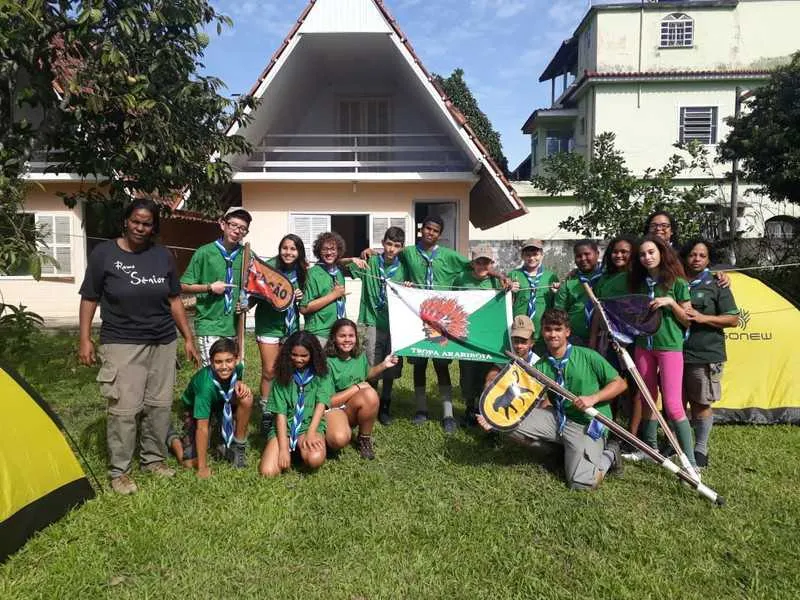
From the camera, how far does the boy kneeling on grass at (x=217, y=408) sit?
4078 mm

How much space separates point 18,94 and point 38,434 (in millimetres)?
2860

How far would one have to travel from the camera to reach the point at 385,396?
5594mm

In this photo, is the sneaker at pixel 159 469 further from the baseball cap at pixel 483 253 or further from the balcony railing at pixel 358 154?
the balcony railing at pixel 358 154

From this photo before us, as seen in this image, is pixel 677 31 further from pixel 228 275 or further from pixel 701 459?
pixel 228 275

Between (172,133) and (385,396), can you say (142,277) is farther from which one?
(385,396)

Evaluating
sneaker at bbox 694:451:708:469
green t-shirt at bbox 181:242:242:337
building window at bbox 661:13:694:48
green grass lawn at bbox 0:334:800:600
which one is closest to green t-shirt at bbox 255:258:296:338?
green t-shirt at bbox 181:242:242:337

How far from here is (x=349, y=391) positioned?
4.47 meters

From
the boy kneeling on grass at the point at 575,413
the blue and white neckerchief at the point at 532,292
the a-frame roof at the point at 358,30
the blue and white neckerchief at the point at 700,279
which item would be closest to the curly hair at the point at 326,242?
the blue and white neckerchief at the point at 532,292

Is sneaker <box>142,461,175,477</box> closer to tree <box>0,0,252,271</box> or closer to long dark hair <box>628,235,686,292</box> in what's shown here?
tree <box>0,0,252,271</box>

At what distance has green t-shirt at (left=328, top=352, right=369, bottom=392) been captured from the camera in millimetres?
4508

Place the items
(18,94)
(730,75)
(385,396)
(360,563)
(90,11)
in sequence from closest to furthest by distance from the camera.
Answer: (360,563) → (90,11) → (18,94) → (385,396) → (730,75)

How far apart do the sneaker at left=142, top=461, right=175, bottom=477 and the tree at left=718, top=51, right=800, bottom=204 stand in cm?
1114

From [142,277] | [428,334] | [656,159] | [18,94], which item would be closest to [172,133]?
[18,94]

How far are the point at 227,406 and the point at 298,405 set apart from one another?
0.53 m
